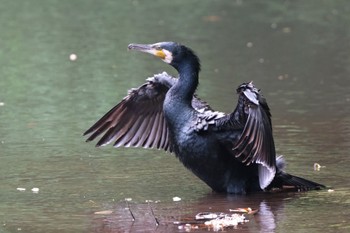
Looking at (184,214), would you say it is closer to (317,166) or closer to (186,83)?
(186,83)

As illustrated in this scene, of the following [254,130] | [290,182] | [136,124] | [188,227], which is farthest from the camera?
[136,124]

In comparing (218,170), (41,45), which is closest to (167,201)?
(218,170)

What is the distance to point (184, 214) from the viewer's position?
7055 millimetres

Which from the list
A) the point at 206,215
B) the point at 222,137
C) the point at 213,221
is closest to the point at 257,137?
the point at 222,137

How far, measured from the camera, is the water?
721 centimetres

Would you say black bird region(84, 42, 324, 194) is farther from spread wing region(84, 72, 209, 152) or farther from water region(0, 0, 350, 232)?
spread wing region(84, 72, 209, 152)

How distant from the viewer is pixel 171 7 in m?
19.4

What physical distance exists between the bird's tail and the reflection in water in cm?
9

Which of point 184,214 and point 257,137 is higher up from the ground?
point 257,137

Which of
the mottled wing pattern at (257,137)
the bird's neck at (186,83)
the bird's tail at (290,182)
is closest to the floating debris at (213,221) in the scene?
the mottled wing pattern at (257,137)

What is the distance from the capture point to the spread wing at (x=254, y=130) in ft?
24.1

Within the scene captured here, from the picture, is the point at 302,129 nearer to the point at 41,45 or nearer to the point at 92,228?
the point at 92,228

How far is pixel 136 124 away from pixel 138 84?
12.1 feet

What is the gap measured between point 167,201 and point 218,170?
0.55 meters
